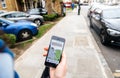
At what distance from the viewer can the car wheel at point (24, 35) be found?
1033 centimetres

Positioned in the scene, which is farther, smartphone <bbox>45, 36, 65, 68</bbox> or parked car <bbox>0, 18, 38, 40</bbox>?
parked car <bbox>0, 18, 38, 40</bbox>

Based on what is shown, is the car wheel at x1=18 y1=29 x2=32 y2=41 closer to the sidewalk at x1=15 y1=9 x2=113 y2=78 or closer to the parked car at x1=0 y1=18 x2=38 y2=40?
the parked car at x1=0 y1=18 x2=38 y2=40

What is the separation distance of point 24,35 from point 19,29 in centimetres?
41

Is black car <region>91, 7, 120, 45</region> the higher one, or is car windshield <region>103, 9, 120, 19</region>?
car windshield <region>103, 9, 120, 19</region>

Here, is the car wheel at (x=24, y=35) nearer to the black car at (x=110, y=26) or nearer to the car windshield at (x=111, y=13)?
the black car at (x=110, y=26)

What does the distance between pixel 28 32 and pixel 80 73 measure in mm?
5566

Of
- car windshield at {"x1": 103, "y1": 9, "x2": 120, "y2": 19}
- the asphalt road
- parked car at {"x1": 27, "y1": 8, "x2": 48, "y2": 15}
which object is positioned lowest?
the asphalt road

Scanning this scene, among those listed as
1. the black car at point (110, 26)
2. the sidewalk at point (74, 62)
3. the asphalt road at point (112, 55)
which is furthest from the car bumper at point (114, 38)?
the sidewalk at point (74, 62)

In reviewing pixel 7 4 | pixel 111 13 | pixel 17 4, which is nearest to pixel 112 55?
pixel 111 13

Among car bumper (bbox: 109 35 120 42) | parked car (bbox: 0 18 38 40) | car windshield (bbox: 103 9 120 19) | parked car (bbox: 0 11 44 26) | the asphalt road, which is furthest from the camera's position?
parked car (bbox: 0 11 44 26)

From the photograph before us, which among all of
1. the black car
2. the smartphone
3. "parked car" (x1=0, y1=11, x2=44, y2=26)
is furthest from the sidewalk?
"parked car" (x1=0, y1=11, x2=44, y2=26)

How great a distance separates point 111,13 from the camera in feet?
32.3

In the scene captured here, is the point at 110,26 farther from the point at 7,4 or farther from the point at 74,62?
the point at 7,4

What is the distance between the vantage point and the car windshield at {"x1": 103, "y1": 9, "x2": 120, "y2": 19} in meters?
9.50
